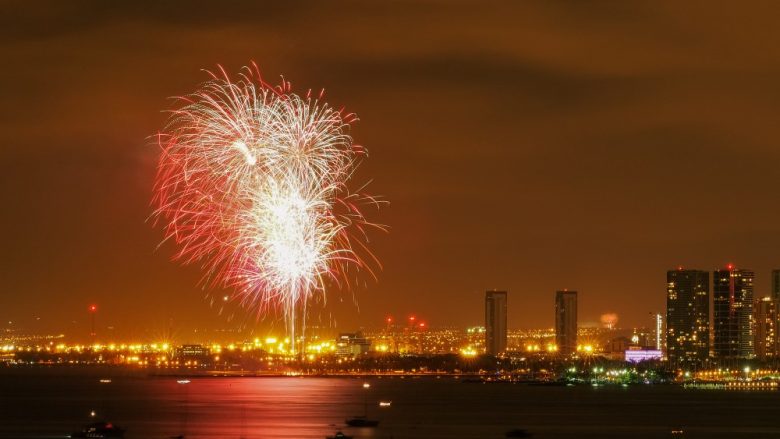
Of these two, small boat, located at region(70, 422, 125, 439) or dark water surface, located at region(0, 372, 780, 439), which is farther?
dark water surface, located at region(0, 372, 780, 439)

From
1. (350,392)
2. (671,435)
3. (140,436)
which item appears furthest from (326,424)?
(350,392)

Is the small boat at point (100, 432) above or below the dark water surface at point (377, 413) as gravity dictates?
above

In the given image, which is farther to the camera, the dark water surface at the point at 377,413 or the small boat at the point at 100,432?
the dark water surface at the point at 377,413

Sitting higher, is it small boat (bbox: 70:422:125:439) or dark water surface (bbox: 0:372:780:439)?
small boat (bbox: 70:422:125:439)

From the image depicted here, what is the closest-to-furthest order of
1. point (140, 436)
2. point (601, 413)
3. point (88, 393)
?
point (140, 436)
point (601, 413)
point (88, 393)

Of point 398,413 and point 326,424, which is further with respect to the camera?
point 398,413

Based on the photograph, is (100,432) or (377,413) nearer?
(100,432)

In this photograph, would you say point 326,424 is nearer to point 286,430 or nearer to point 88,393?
point 286,430

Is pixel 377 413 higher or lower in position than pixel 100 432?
lower
